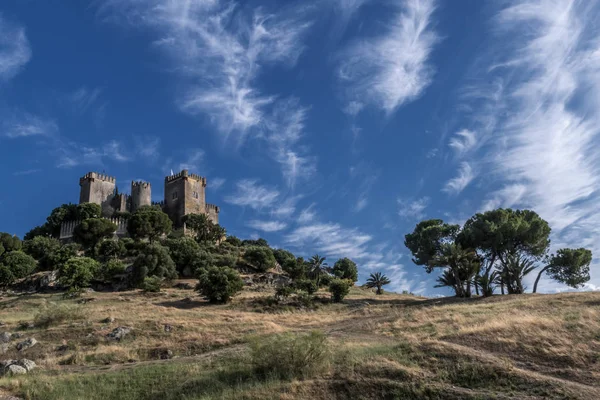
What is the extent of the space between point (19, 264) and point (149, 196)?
28.9m

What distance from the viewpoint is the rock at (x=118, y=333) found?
20.0 meters

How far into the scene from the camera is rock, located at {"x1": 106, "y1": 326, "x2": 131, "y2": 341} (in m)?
20.0

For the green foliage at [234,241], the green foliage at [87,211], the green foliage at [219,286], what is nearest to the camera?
the green foliage at [219,286]

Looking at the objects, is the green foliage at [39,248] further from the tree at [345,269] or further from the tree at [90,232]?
the tree at [345,269]

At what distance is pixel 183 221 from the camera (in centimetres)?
6975

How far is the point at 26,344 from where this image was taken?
1911 cm

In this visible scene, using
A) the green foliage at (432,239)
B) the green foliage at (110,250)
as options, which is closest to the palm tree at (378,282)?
the green foliage at (432,239)

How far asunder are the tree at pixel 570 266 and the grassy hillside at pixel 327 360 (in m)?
18.9

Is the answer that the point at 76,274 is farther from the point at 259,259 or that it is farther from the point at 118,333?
the point at 118,333

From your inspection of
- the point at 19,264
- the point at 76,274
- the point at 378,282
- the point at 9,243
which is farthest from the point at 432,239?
the point at 9,243

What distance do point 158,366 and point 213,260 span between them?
36.0m

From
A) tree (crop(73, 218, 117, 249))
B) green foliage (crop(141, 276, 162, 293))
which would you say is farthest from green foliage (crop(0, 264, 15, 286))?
green foliage (crop(141, 276, 162, 293))

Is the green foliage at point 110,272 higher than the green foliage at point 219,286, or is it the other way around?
the green foliage at point 110,272

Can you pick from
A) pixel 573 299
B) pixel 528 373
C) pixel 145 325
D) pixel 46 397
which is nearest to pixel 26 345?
pixel 145 325
